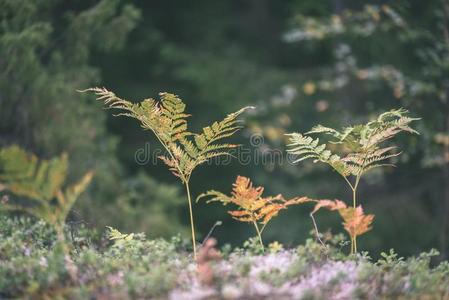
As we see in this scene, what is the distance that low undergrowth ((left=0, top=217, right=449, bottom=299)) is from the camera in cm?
279

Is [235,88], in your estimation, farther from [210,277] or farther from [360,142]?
[210,277]

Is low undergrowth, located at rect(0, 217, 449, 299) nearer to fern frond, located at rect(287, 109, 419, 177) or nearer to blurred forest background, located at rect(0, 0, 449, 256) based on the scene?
fern frond, located at rect(287, 109, 419, 177)

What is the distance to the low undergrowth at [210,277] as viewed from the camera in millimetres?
2793

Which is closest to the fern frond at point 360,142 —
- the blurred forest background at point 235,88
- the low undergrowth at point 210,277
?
the low undergrowth at point 210,277

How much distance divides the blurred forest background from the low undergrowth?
A: 1635mm

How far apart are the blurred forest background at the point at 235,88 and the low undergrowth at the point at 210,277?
164 cm

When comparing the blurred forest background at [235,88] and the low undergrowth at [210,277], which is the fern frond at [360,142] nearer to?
the low undergrowth at [210,277]

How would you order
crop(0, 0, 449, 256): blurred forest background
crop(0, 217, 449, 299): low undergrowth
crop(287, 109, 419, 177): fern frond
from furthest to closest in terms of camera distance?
crop(0, 0, 449, 256): blurred forest background → crop(287, 109, 419, 177): fern frond → crop(0, 217, 449, 299): low undergrowth

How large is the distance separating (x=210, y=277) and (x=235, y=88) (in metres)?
9.06

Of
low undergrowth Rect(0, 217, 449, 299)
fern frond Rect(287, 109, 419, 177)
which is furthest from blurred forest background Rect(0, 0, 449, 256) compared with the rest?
fern frond Rect(287, 109, 419, 177)

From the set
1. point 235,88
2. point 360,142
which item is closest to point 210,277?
point 360,142

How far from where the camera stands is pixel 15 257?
3.21 meters

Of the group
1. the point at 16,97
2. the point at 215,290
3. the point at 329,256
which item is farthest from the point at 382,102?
the point at 215,290

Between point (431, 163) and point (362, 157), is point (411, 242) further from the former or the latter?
point (362, 157)
